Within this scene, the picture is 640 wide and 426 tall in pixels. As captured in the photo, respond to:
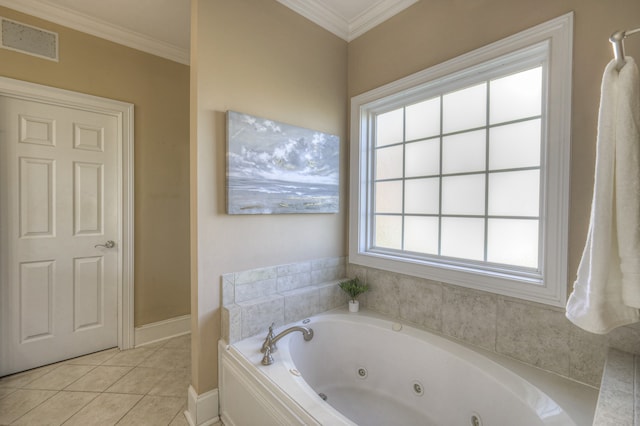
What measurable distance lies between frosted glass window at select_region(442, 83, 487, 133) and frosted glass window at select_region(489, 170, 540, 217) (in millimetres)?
359

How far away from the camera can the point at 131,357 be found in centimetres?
221

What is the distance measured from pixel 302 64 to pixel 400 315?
6.36 feet

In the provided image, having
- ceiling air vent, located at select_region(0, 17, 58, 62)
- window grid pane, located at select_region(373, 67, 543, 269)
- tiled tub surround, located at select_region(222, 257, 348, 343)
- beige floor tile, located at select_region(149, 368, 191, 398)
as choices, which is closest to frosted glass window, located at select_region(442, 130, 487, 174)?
window grid pane, located at select_region(373, 67, 543, 269)

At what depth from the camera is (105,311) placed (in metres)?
2.29

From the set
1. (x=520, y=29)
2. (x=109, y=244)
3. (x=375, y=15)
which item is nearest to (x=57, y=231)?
(x=109, y=244)

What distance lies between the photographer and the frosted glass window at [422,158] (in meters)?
1.84

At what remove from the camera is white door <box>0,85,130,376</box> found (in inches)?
76.2

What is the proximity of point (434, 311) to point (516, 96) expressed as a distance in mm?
1327

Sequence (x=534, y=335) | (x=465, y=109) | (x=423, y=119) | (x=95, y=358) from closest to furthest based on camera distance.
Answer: (x=534, y=335) < (x=465, y=109) < (x=423, y=119) < (x=95, y=358)

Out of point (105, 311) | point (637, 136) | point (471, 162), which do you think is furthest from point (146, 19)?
point (637, 136)

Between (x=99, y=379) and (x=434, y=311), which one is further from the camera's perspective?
(x=99, y=379)

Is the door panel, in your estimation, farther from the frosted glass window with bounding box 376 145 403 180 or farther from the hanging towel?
the hanging towel

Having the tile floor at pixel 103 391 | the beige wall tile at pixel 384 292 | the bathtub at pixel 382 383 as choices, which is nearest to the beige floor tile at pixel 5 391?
the tile floor at pixel 103 391

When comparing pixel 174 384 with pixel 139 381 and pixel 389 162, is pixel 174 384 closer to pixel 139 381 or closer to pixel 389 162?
pixel 139 381
